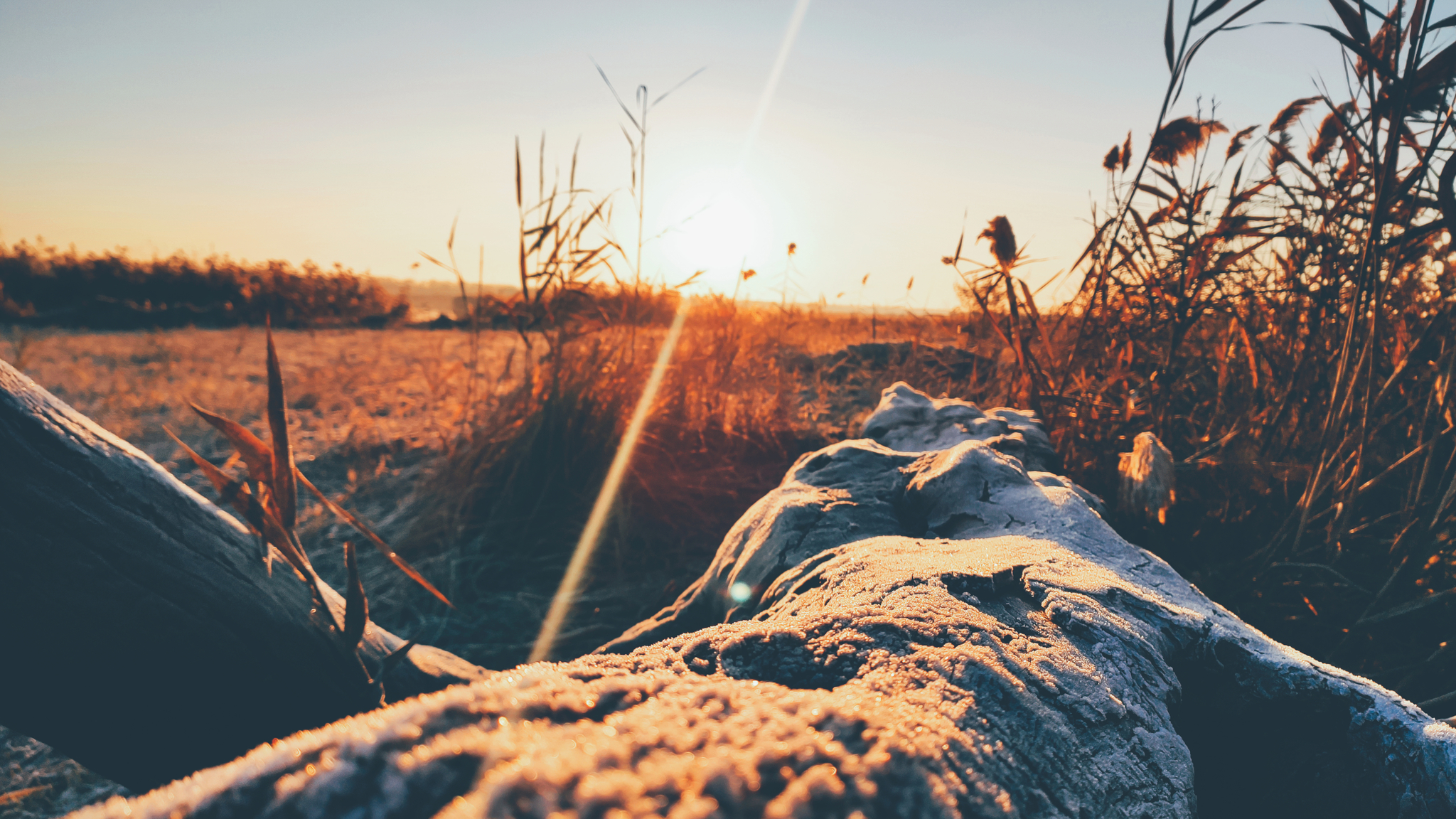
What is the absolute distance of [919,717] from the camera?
495 millimetres

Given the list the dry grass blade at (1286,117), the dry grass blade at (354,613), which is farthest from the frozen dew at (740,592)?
the dry grass blade at (1286,117)

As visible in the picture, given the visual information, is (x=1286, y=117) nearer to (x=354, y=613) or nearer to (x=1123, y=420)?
(x=1123, y=420)

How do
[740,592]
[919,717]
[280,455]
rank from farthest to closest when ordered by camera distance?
[740,592] < [280,455] < [919,717]

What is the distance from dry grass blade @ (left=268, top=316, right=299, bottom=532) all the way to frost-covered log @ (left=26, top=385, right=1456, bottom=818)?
2.41ft

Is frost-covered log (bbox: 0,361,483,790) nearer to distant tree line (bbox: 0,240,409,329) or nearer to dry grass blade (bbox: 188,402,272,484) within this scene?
dry grass blade (bbox: 188,402,272,484)

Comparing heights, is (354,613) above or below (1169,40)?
below

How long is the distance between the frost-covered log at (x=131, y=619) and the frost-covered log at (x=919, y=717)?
776 millimetres

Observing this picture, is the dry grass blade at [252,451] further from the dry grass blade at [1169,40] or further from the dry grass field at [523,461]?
the dry grass blade at [1169,40]

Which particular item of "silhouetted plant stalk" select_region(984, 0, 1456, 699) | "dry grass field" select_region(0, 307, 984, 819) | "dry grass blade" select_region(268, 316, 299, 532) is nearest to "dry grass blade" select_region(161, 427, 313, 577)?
"dry grass blade" select_region(268, 316, 299, 532)

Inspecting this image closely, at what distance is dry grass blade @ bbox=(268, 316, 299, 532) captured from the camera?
103 cm

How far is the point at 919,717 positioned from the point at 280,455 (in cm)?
112

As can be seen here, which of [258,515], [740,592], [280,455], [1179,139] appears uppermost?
[1179,139]

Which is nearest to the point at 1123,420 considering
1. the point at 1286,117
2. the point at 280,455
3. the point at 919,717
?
the point at 1286,117

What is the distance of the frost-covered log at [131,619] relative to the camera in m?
0.90
